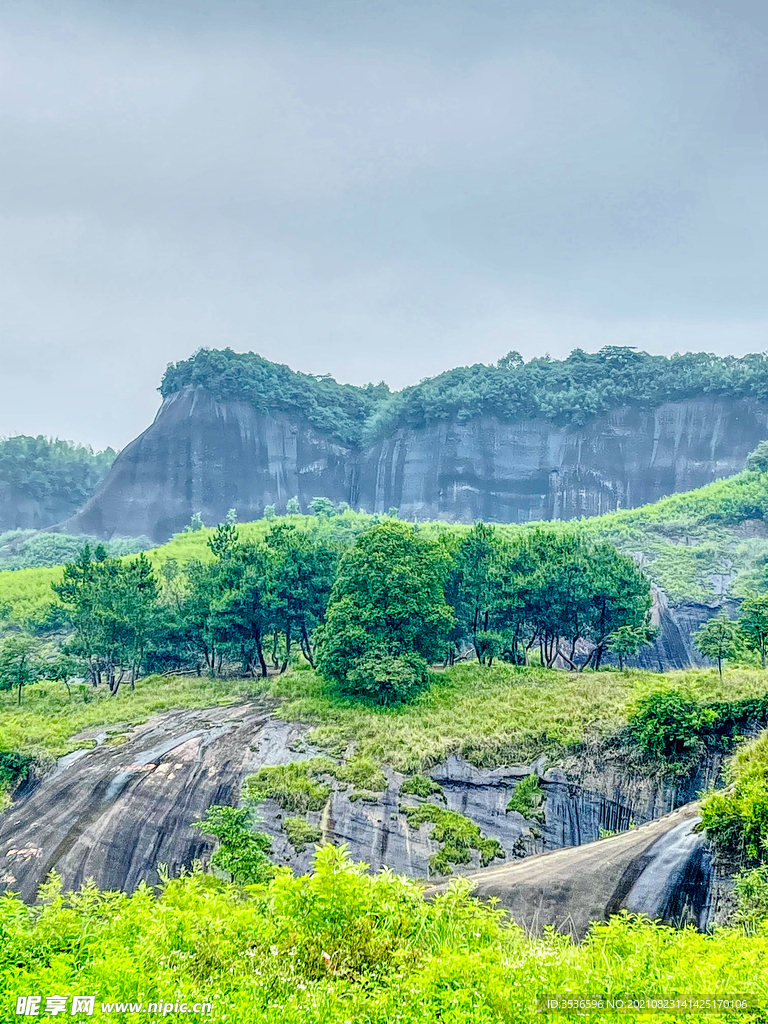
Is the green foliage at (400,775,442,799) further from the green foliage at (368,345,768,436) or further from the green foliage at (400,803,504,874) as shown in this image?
the green foliage at (368,345,768,436)

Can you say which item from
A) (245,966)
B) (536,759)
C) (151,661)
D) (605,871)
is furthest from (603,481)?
(245,966)

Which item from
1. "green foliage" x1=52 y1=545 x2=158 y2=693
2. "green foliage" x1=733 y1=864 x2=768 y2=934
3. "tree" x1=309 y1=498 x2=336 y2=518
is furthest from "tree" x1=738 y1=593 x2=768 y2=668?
"tree" x1=309 y1=498 x2=336 y2=518

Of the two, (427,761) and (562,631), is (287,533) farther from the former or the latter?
(427,761)

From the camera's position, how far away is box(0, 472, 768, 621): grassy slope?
4512 centimetres

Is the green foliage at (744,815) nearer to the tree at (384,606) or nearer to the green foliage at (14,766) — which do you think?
the tree at (384,606)

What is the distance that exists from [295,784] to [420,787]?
3.44m

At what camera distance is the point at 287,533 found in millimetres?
34625

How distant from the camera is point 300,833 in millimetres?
17641

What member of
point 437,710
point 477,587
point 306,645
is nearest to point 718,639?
point 437,710

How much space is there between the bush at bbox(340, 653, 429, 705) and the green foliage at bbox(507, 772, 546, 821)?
661cm

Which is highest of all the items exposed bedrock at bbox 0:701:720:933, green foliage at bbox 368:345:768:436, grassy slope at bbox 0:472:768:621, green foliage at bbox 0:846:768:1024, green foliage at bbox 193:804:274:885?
green foliage at bbox 368:345:768:436

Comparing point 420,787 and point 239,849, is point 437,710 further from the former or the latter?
point 239,849

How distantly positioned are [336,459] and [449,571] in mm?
58398

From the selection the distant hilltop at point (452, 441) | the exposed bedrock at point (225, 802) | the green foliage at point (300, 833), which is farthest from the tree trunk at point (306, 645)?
the distant hilltop at point (452, 441)
